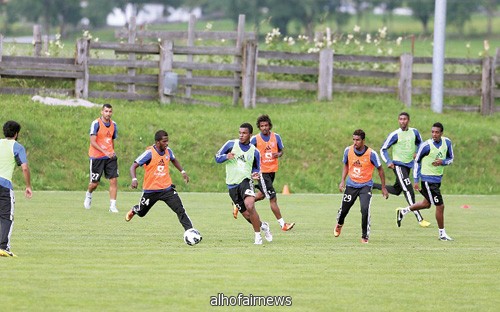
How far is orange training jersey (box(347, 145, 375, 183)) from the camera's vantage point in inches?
766

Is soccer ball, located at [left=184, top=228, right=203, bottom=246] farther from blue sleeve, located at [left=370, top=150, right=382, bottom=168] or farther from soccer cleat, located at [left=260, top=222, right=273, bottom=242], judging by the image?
blue sleeve, located at [left=370, top=150, right=382, bottom=168]

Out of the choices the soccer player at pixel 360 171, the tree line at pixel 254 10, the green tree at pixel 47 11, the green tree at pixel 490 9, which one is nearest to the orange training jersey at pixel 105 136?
the soccer player at pixel 360 171

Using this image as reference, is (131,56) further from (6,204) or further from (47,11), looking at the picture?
(47,11)

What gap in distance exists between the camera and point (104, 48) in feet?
116

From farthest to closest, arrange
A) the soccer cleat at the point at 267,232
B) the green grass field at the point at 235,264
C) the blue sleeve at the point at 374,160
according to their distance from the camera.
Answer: the blue sleeve at the point at 374,160, the soccer cleat at the point at 267,232, the green grass field at the point at 235,264

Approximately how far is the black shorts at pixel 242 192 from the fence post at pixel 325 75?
18.9 metres

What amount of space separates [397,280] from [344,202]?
4.71 meters

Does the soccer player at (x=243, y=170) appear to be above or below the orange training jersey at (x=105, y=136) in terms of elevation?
below

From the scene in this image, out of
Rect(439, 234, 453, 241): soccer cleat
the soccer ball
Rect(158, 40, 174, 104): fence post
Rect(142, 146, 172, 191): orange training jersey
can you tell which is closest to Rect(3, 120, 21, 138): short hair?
Rect(142, 146, 172, 191): orange training jersey

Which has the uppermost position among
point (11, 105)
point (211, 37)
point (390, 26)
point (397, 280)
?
point (390, 26)

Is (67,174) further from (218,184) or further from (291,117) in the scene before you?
(291,117)

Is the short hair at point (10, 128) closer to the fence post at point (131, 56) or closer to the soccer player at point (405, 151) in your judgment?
the soccer player at point (405, 151)

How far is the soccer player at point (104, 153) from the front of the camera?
23.8 meters

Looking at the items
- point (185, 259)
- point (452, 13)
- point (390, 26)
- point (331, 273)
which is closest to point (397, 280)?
point (331, 273)
